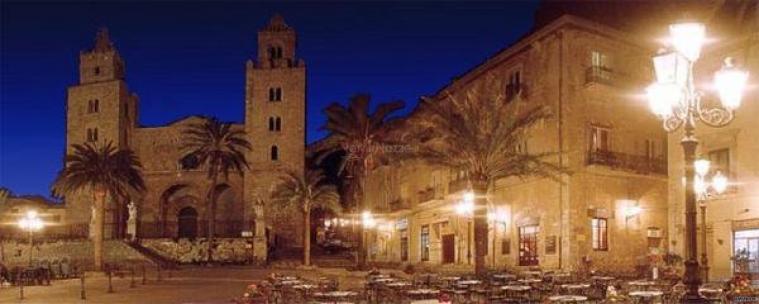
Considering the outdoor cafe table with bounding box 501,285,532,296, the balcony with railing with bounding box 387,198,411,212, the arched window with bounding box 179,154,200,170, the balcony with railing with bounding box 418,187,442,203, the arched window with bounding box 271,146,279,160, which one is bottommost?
the outdoor cafe table with bounding box 501,285,532,296

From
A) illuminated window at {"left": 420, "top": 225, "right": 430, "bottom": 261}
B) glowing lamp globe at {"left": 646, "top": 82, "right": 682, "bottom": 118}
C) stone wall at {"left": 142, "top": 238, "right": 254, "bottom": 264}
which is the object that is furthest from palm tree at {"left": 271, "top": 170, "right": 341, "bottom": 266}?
glowing lamp globe at {"left": 646, "top": 82, "right": 682, "bottom": 118}

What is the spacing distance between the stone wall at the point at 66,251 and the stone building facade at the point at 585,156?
28.7 m

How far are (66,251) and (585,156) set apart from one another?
39.3 meters

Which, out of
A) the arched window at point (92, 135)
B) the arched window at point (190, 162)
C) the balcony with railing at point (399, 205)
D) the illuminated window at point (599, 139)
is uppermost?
the arched window at point (92, 135)

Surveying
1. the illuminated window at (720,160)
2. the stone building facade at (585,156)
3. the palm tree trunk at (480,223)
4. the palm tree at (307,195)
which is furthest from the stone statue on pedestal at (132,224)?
the illuminated window at (720,160)

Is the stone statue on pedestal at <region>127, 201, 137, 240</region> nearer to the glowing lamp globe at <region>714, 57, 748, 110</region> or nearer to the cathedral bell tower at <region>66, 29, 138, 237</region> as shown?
the cathedral bell tower at <region>66, 29, 138, 237</region>

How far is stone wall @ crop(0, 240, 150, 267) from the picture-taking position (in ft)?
182

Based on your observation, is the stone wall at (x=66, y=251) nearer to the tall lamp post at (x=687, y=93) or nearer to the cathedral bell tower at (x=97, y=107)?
the cathedral bell tower at (x=97, y=107)

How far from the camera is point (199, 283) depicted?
121 ft

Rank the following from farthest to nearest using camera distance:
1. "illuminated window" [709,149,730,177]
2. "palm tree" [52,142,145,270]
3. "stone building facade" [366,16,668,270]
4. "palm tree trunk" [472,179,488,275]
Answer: "palm tree" [52,142,145,270], "stone building facade" [366,16,668,270], "illuminated window" [709,149,730,177], "palm tree trunk" [472,179,488,275]

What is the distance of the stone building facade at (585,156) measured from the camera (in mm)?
32062

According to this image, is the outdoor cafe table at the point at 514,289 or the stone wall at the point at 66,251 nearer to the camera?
Result: the outdoor cafe table at the point at 514,289

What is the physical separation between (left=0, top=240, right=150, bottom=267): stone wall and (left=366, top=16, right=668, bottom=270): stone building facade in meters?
28.7

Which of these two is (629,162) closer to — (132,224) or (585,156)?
(585,156)
